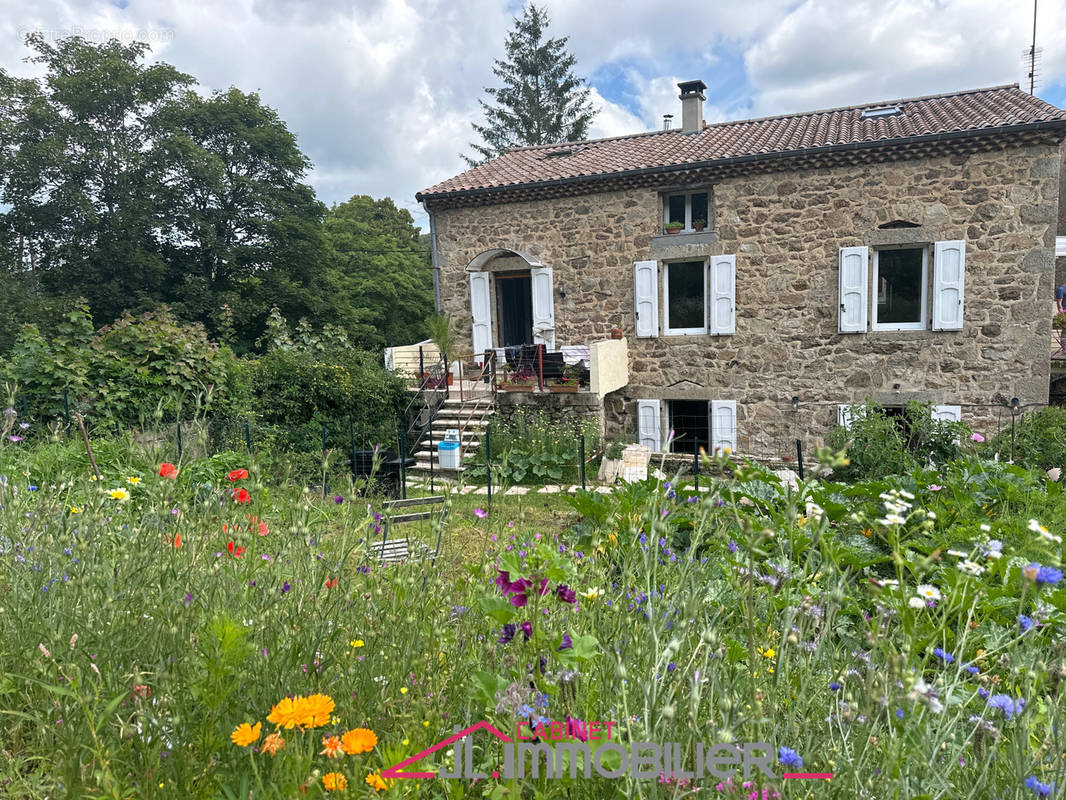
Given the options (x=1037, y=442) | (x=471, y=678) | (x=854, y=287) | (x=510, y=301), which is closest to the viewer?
(x=471, y=678)

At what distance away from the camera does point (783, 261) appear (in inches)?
455

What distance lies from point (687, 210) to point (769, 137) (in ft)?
6.90

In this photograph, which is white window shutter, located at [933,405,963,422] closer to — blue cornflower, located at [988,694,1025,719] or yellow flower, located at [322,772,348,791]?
blue cornflower, located at [988,694,1025,719]

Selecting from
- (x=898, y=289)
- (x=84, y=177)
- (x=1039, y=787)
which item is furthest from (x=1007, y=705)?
(x=84, y=177)

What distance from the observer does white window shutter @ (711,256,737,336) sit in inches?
466

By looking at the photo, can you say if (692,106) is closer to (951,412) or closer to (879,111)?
(879,111)

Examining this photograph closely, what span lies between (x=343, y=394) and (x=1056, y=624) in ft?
35.7

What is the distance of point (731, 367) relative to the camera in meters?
12.1

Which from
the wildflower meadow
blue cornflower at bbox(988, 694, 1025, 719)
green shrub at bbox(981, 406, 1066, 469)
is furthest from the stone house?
blue cornflower at bbox(988, 694, 1025, 719)

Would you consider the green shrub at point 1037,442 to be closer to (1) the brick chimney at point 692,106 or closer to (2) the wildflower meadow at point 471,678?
(2) the wildflower meadow at point 471,678

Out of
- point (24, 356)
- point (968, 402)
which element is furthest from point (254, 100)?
point (968, 402)

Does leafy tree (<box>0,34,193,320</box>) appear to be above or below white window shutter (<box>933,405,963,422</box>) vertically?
above

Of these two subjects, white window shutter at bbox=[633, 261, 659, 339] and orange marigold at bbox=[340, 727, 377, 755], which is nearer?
orange marigold at bbox=[340, 727, 377, 755]

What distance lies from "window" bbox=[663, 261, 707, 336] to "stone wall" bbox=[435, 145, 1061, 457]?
13.9 inches
